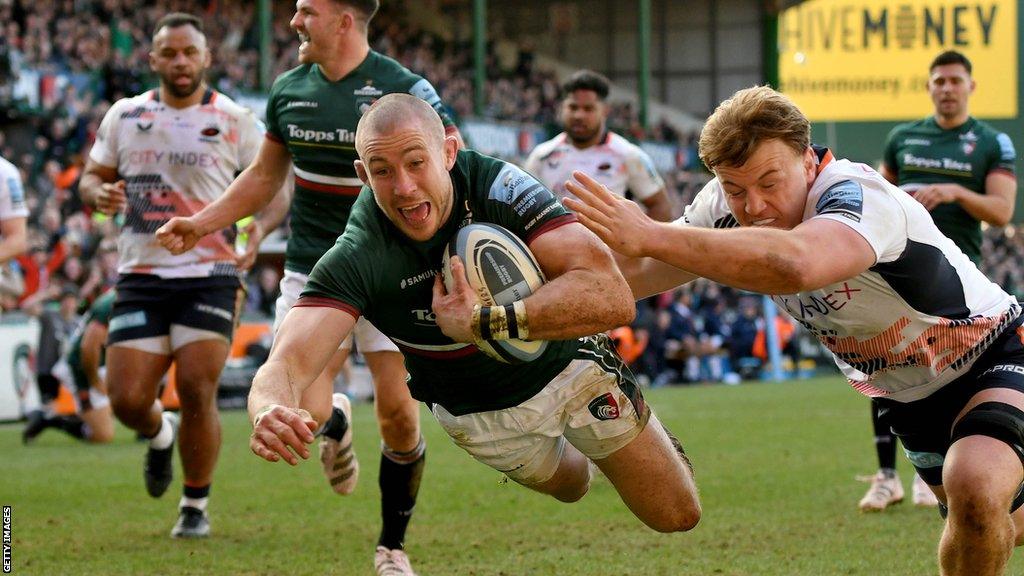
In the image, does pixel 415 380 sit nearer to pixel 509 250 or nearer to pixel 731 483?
pixel 509 250

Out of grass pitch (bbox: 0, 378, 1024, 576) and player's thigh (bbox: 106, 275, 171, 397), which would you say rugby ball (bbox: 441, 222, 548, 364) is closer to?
grass pitch (bbox: 0, 378, 1024, 576)

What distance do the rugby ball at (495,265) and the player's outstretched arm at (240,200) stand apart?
2159 millimetres

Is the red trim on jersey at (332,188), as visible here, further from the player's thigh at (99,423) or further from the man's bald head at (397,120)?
the player's thigh at (99,423)

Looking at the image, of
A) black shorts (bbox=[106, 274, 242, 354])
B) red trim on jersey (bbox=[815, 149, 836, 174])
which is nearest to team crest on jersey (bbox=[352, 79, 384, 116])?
black shorts (bbox=[106, 274, 242, 354])

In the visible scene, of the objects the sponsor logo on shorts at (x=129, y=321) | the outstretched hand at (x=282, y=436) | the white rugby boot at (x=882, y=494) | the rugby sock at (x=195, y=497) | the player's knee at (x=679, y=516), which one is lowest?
the white rugby boot at (x=882, y=494)

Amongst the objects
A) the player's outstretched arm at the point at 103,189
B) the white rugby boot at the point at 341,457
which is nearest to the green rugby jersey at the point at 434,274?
the white rugby boot at the point at 341,457

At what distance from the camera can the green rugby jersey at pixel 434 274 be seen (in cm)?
476

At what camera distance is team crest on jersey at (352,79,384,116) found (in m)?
6.89

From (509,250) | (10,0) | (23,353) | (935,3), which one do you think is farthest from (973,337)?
(935,3)

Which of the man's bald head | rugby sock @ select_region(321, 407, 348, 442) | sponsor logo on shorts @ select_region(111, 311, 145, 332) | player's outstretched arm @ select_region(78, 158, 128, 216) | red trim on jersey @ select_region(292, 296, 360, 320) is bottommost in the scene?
rugby sock @ select_region(321, 407, 348, 442)

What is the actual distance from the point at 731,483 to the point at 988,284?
452cm

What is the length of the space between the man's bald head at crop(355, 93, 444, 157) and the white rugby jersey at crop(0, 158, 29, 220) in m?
4.12

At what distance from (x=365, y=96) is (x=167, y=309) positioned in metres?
1.96

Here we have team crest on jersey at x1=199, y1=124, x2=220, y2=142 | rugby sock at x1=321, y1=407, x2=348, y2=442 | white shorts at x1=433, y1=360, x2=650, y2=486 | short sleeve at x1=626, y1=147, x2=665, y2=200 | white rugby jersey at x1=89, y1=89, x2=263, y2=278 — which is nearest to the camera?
white shorts at x1=433, y1=360, x2=650, y2=486
